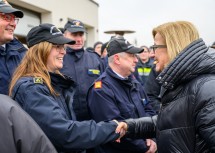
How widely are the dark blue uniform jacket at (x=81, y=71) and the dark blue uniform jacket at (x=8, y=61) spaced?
955mm

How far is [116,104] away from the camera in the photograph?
3.36m

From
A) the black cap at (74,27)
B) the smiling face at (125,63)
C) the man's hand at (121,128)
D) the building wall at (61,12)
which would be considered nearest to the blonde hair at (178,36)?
the man's hand at (121,128)

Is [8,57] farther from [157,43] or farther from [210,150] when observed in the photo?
[210,150]

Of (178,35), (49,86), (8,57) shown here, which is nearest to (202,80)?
(178,35)

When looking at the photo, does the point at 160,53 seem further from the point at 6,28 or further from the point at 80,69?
the point at 80,69

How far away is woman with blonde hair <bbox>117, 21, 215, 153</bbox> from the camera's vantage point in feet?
6.35

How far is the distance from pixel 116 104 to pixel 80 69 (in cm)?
119

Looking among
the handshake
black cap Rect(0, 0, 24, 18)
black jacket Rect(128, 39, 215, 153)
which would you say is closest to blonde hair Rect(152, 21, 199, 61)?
black jacket Rect(128, 39, 215, 153)

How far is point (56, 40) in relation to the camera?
2.78 m

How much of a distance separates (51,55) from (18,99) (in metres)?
0.54

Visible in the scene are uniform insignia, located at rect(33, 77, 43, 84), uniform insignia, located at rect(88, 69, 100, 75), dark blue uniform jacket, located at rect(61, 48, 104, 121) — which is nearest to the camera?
uniform insignia, located at rect(33, 77, 43, 84)

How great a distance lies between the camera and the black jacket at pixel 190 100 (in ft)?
6.35

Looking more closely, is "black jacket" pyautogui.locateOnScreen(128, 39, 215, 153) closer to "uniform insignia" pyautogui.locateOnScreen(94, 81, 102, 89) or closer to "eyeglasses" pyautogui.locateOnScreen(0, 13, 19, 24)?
"uniform insignia" pyautogui.locateOnScreen(94, 81, 102, 89)

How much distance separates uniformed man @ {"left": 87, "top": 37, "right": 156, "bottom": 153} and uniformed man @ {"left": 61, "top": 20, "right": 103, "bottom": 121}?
0.63m
